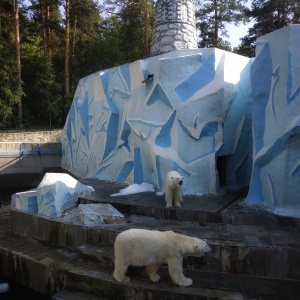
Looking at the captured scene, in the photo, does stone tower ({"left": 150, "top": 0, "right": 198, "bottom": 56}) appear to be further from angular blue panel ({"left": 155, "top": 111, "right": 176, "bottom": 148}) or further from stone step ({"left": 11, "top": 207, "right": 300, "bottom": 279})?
stone step ({"left": 11, "top": 207, "right": 300, "bottom": 279})

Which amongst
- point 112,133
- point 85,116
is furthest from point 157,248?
point 85,116

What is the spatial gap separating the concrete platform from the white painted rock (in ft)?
0.70

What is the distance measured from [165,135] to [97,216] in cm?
351

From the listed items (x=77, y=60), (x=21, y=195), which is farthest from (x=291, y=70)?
(x=77, y=60)

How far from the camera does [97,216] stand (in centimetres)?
641

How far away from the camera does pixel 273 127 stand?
22.9ft

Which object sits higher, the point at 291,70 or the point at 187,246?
the point at 291,70

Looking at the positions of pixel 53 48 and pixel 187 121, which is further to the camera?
pixel 53 48

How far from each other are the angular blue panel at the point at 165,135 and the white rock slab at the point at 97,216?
2949mm

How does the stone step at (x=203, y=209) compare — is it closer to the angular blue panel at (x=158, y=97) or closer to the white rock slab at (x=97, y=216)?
the white rock slab at (x=97, y=216)

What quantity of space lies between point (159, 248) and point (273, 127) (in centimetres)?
400

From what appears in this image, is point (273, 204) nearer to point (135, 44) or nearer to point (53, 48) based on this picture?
point (135, 44)

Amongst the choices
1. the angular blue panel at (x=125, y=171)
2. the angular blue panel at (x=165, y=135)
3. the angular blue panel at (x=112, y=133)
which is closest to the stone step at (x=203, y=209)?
the angular blue panel at (x=165, y=135)

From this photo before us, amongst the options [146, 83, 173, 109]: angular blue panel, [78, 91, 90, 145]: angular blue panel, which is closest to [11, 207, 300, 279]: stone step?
[146, 83, 173, 109]: angular blue panel
